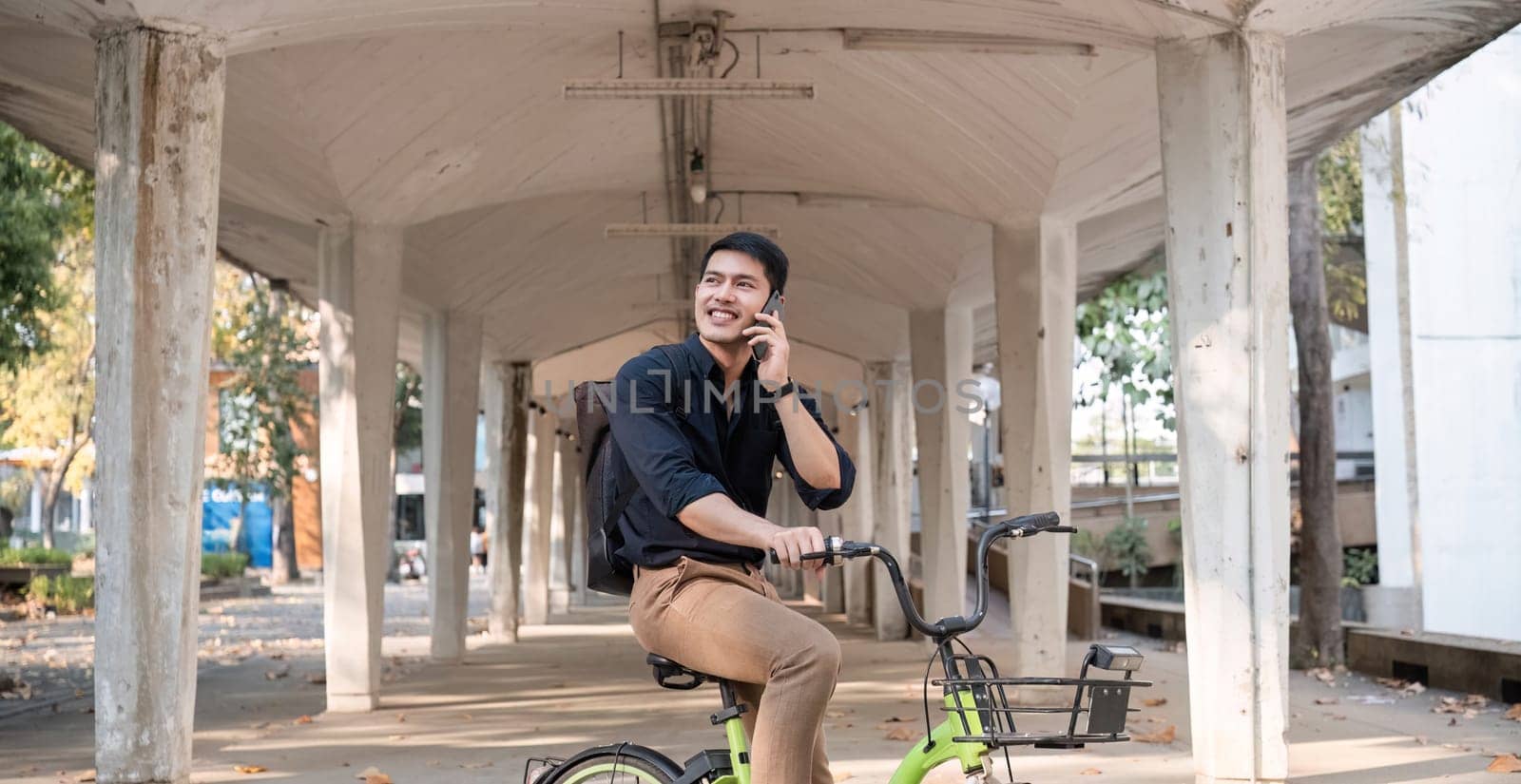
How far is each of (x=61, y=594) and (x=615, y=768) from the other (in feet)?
71.2

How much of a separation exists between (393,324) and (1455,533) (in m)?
12.5

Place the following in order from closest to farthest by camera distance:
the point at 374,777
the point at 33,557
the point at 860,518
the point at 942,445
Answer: the point at 374,777 → the point at 942,445 → the point at 860,518 → the point at 33,557

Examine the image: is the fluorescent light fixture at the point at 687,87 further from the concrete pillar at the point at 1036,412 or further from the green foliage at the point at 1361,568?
the green foliage at the point at 1361,568

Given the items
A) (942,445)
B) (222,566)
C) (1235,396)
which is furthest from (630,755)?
(222,566)

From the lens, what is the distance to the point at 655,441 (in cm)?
296

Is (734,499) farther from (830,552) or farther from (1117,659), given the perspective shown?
(1117,659)

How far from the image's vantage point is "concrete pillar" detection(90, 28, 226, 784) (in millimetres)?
6906

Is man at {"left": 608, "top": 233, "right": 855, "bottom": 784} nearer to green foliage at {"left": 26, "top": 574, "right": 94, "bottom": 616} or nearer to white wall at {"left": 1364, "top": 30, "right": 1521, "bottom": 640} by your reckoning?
white wall at {"left": 1364, "top": 30, "right": 1521, "bottom": 640}

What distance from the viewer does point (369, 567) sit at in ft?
38.7

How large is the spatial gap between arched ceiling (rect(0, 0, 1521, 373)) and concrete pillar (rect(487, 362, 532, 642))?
479 centimetres

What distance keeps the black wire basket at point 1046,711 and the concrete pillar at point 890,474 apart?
1680 centimetres

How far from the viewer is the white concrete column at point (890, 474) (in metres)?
20.0

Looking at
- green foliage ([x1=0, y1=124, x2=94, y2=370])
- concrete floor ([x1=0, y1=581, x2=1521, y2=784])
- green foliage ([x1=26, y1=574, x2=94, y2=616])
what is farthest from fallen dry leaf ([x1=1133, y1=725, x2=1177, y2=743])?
green foliage ([x1=26, y1=574, x2=94, y2=616])

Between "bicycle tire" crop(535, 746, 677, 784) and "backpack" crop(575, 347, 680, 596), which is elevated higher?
"backpack" crop(575, 347, 680, 596)
